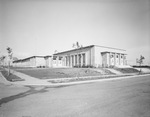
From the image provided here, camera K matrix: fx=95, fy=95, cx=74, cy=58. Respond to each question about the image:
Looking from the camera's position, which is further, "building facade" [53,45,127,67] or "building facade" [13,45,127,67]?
"building facade" [13,45,127,67]

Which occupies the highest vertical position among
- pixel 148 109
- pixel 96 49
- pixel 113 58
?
pixel 96 49

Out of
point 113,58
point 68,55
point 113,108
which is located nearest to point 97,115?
point 113,108

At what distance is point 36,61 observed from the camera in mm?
48594

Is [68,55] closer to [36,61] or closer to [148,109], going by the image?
[36,61]

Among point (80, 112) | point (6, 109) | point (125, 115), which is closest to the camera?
point (125, 115)

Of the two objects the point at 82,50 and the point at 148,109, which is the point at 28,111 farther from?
the point at 82,50

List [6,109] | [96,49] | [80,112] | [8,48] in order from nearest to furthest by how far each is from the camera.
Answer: [80,112], [6,109], [8,48], [96,49]

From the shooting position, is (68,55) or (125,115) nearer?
(125,115)

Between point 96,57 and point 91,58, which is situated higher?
point 96,57

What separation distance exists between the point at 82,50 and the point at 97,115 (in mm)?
40212

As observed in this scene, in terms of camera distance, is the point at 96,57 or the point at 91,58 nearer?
the point at 96,57

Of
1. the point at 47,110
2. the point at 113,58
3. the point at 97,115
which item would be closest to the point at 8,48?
the point at 47,110

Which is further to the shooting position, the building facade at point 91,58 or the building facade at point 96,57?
the building facade at point 91,58

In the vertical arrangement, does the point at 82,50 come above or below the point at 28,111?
above
